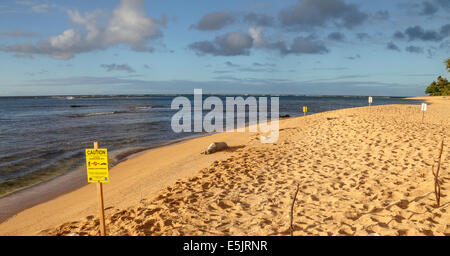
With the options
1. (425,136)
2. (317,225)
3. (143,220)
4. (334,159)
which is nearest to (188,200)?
(143,220)

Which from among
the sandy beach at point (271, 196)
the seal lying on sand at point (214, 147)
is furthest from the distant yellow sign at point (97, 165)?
the seal lying on sand at point (214, 147)

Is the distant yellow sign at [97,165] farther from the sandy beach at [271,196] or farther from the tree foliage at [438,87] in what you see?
the tree foliage at [438,87]

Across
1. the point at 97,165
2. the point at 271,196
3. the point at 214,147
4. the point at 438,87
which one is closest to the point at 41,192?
the point at 97,165

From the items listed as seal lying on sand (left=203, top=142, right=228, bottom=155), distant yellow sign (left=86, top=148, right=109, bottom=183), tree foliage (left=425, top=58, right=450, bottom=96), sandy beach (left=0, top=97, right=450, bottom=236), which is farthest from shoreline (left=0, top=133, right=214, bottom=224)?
tree foliage (left=425, top=58, right=450, bottom=96)

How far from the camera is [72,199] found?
7199 mm

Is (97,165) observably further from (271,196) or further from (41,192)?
(41,192)

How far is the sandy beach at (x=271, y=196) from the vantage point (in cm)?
461

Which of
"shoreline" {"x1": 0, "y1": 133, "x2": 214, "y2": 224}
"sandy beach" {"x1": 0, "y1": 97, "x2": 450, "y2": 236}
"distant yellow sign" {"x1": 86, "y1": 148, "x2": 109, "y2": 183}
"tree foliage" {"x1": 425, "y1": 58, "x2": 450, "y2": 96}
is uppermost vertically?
"tree foliage" {"x1": 425, "y1": 58, "x2": 450, "y2": 96}

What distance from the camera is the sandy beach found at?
461cm

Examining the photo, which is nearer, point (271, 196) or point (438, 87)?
point (271, 196)

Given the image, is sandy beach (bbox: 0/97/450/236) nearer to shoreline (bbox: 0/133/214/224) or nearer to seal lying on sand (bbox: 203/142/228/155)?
shoreline (bbox: 0/133/214/224)

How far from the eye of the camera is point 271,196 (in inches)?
236

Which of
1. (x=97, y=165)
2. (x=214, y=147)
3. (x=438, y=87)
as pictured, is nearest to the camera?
Result: (x=97, y=165)
